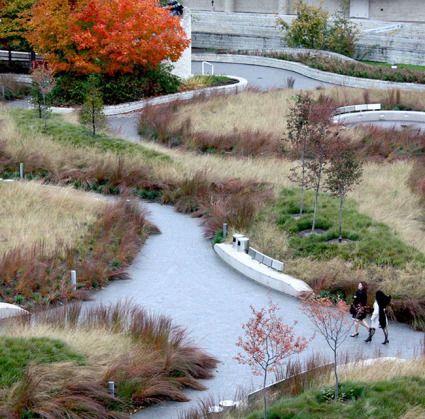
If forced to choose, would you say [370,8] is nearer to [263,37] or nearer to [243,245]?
[263,37]

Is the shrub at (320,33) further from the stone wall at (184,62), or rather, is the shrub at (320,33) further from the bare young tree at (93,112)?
the bare young tree at (93,112)

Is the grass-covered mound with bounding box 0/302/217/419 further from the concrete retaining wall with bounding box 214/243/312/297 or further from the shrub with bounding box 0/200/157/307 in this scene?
the concrete retaining wall with bounding box 214/243/312/297

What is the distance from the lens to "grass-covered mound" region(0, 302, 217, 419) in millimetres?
13414

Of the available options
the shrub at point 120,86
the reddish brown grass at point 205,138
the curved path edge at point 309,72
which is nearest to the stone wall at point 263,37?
the curved path edge at point 309,72

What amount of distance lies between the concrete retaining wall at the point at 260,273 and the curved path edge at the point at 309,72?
2428cm

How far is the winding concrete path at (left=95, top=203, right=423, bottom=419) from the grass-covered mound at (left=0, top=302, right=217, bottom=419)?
13.2 inches

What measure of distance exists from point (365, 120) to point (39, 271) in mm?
21793

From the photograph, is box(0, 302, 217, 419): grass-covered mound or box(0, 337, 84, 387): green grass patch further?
box(0, 337, 84, 387): green grass patch

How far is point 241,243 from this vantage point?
70.9 ft

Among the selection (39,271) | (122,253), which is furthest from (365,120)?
(39,271)

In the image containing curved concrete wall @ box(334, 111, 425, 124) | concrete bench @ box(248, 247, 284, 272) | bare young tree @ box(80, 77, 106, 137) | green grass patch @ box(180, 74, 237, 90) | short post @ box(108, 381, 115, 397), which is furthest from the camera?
green grass patch @ box(180, 74, 237, 90)

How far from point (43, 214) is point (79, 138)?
25.6ft

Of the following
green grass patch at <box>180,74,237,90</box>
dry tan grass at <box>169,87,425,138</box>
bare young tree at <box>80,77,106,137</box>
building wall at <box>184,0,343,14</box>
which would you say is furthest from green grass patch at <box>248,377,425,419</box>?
building wall at <box>184,0,343,14</box>

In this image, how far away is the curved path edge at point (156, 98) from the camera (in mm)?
38625
